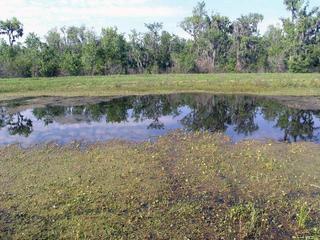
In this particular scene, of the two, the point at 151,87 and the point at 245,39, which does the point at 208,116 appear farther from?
the point at 245,39

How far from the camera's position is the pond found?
20.1 metres

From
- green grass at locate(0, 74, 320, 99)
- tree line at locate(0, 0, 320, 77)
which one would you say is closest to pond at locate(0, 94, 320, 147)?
green grass at locate(0, 74, 320, 99)

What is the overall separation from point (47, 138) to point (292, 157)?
11.8m

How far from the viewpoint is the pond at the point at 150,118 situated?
20.1 metres

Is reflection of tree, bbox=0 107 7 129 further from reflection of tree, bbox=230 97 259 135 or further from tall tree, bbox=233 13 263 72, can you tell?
tall tree, bbox=233 13 263 72

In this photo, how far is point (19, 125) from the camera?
2320cm

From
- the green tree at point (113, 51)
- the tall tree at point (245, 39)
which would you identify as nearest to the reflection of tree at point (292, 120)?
the green tree at point (113, 51)

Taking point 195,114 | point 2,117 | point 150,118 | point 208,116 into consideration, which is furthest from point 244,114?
point 2,117

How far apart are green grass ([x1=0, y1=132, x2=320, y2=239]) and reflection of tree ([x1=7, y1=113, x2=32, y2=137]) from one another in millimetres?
4097

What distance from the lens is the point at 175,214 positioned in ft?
33.7

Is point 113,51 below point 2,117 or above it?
above

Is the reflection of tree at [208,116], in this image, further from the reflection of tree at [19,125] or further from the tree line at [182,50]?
the tree line at [182,50]

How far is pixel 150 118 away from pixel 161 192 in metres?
13.7

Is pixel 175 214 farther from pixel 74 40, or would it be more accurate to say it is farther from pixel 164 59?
pixel 74 40
